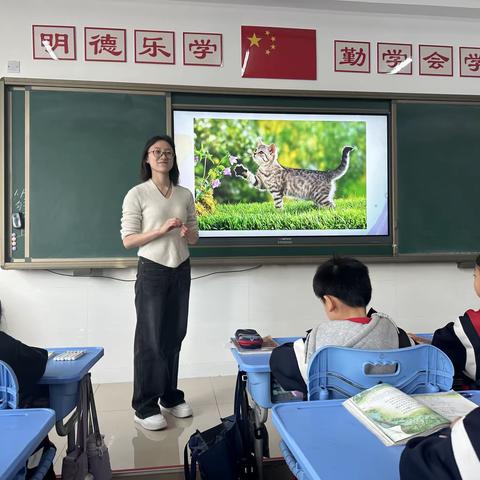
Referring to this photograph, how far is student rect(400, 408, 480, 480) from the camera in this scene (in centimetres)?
63

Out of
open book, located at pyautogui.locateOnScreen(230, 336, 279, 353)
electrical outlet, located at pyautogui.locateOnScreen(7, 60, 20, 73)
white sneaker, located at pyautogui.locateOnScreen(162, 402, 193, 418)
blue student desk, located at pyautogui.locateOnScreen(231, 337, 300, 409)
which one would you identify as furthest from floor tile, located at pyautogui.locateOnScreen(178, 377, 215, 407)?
electrical outlet, located at pyautogui.locateOnScreen(7, 60, 20, 73)

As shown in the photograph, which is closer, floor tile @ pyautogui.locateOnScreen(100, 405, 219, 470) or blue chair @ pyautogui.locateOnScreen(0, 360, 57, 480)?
blue chair @ pyautogui.locateOnScreen(0, 360, 57, 480)

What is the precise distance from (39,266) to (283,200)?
1.78 meters

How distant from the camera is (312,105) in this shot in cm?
345

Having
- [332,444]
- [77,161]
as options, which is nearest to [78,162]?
[77,161]

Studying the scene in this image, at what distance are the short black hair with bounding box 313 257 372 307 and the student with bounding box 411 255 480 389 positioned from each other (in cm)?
35

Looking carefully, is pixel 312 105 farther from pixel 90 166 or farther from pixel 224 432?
pixel 224 432

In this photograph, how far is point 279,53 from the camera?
3436 millimetres

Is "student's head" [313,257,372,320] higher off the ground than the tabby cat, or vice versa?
the tabby cat

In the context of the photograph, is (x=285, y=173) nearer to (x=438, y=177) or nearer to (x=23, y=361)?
(x=438, y=177)

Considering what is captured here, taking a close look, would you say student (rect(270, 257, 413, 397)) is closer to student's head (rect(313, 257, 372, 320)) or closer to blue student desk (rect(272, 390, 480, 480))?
student's head (rect(313, 257, 372, 320))

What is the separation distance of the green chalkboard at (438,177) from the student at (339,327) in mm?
2209

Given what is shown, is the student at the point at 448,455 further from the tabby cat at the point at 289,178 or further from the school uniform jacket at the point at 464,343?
the tabby cat at the point at 289,178

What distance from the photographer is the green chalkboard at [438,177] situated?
3533 mm
